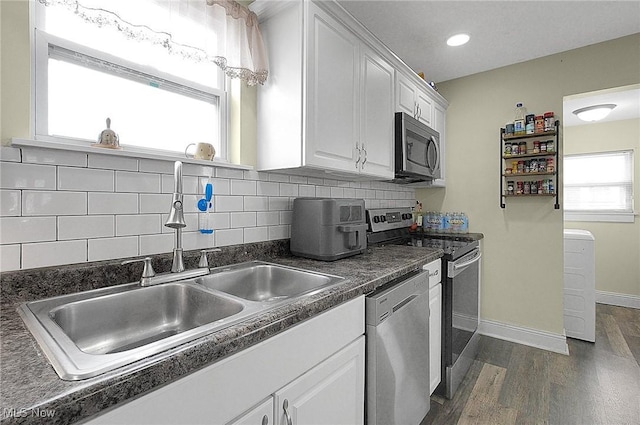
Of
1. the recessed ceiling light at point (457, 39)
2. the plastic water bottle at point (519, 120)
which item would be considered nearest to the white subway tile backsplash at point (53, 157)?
the recessed ceiling light at point (457, 39)

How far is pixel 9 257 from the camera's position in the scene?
0.95m

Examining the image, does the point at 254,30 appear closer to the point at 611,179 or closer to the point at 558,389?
the point at 558,389

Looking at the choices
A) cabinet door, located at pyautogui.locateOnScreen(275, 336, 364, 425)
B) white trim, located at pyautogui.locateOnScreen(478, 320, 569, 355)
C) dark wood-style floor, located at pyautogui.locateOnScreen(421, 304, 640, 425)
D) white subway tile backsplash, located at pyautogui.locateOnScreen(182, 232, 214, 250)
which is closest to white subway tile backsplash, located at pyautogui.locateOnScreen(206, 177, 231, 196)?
white subway tile backsplash, located at pyautogui.locateOnScreen(182, 232, 214, 250)

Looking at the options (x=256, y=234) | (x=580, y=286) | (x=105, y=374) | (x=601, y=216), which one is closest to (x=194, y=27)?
(x=256, y=234)

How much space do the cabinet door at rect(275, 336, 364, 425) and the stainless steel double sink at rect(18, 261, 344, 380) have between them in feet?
0.81

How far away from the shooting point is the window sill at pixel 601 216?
374cm

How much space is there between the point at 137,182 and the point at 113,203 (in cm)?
12

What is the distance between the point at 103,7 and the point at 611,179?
207 inches

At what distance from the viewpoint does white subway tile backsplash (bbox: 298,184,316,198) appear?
1.97 metres

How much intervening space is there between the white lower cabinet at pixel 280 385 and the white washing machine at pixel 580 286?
2.65m

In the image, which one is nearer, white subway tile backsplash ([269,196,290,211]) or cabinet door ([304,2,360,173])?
cabinet door ([304,2,360,173])

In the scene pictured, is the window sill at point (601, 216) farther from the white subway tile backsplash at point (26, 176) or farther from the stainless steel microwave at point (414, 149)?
the white subway tile backsplash at point (26, 176)

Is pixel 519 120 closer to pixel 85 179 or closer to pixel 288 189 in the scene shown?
pixel 288 189

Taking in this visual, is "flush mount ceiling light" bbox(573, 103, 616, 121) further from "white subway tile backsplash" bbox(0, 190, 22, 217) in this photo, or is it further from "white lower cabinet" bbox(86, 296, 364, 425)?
"white subway tile backsplash" bbox(0, 190, 22, 217)
